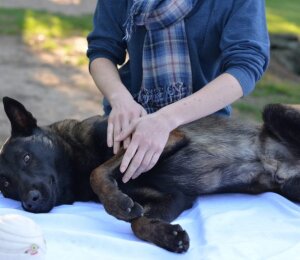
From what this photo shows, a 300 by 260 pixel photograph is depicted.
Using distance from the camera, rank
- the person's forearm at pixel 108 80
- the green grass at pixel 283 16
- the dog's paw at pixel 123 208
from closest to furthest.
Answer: the dog's paw at pixel 123 208 → the person's forearm at pixel 108 80 → the green grass at pixel 283 16

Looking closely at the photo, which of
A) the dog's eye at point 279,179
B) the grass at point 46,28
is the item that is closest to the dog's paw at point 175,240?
the dog's eye at point 279,179

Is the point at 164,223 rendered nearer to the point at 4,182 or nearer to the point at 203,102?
the point at 203,102

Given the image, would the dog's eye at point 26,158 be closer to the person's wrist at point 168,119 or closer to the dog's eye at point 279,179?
the person's wrist at point 168,119

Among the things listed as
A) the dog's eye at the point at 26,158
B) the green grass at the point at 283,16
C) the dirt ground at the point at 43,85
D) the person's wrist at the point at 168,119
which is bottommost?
the green grass at the point at 283,16

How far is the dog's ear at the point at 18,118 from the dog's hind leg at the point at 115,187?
2.07 feet

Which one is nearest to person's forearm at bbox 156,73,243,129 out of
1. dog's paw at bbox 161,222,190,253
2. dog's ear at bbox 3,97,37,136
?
dog's paw at bbox 161,222,190,253

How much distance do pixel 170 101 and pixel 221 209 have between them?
0.77 metres

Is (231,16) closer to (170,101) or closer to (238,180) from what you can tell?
(170,101)

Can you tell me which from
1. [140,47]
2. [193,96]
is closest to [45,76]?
[140,47]

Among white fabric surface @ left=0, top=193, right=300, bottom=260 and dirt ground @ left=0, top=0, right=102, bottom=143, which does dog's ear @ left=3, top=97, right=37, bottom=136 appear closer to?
white fabric surface @ left=0, top=193, right=300, bottom=260

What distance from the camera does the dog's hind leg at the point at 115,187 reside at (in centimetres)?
294

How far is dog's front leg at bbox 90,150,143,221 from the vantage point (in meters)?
2.94

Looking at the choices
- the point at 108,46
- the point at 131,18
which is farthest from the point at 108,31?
the point at 131,18

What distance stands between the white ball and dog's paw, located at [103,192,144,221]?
26.2 inches
